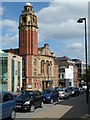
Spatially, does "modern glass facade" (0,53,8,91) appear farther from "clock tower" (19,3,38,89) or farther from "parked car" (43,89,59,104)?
"parked car" (43,89,59,104)

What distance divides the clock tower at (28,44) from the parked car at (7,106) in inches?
1972

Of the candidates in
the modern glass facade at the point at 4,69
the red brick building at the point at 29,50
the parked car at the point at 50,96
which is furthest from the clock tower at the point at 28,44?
the parked car at the point at 50,96

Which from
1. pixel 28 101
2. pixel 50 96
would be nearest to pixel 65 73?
pixel 50 96

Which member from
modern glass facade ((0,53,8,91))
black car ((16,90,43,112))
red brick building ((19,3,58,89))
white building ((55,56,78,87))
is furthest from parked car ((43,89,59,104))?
white building ((55,56,78,87))

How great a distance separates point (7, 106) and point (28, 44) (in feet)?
177

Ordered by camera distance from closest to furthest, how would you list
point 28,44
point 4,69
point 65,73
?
point 4,69
point 28,44
point 65,73

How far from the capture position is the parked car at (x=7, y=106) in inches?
405

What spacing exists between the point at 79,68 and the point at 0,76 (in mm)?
86818

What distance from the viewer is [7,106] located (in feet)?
35.2

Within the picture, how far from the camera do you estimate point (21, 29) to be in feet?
212

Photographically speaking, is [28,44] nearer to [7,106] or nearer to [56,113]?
[56,113]

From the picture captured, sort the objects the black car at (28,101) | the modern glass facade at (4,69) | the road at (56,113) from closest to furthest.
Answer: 1. the road at (56,113)
2. the black car at (28,101)
3. the modern glass facade at (4,69)

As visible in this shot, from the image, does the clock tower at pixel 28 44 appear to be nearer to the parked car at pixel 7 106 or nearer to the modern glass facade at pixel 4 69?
the modern glass facade at pixel 4 69

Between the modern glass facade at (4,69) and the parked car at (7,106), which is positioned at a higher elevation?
the modern glass facade at (4,69)
